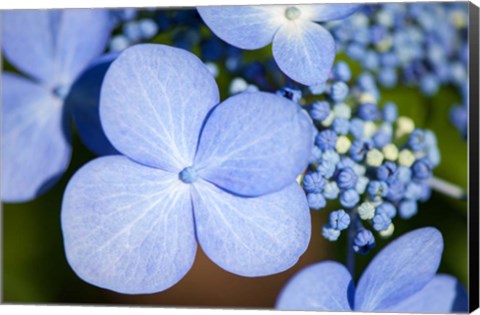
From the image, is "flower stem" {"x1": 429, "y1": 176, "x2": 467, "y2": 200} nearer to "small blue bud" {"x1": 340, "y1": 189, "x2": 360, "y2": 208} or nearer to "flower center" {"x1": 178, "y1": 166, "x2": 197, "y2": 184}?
"small blue bud" {"x1": 340, "y1": 189, "x2": 360, "y2": 208}

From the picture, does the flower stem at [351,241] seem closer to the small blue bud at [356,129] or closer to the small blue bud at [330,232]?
the small blue bud at [330,232]

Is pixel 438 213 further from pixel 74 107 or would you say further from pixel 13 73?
pixel 13 73

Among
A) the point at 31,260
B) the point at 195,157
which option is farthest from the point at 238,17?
the point at 31,260

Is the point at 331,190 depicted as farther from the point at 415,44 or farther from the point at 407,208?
the point at 415,44

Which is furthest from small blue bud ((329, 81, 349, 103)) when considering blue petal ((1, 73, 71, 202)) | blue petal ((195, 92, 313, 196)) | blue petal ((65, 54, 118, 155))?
blue petal ((1, 73, 71, 202))

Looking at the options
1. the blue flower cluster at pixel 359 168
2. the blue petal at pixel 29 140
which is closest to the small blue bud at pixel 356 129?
the blue flower cluster at pixel 359 168

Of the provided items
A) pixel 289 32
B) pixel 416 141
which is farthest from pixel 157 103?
pixel 416 141
